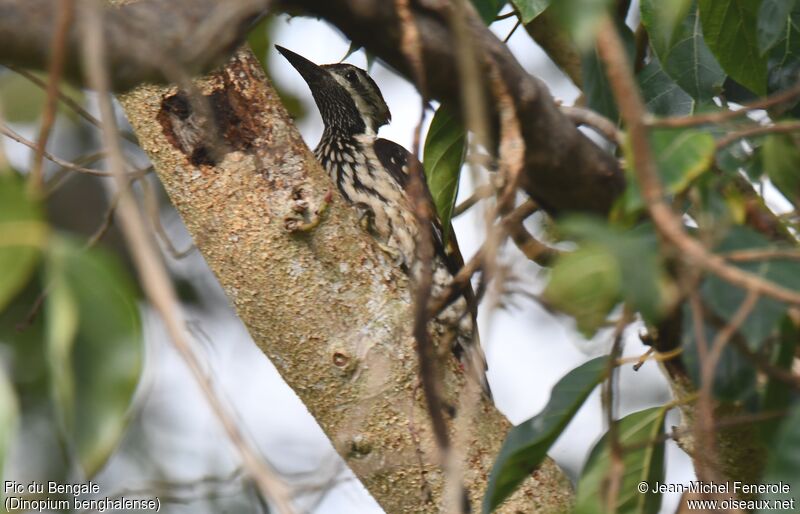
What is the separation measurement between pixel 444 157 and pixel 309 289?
1.30ft

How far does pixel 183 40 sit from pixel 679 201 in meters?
0.69

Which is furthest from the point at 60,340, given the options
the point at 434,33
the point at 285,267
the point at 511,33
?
the point at 511,33

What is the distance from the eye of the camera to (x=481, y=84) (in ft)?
4.04

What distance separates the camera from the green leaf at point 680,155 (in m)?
1.18

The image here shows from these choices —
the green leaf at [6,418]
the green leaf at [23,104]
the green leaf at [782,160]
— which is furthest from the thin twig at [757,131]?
the green leaf at [23,104]

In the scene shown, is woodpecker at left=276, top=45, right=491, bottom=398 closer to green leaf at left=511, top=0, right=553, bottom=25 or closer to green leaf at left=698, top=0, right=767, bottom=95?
green leaf at left=511, top=0, right=553, bottom=25

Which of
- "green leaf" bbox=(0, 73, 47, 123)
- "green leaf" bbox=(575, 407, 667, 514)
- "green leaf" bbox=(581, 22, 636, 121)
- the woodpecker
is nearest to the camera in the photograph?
"green leaf" bbox=(575, 407, 667, 514)

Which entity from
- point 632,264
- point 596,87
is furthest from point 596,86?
point 632,264

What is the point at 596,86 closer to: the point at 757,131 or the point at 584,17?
the point at 757,131

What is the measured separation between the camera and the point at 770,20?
161 cm

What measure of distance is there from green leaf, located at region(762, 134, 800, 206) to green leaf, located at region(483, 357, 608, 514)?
0.39 meters

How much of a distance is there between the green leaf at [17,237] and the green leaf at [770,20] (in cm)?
124

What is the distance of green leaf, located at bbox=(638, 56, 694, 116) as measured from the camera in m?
2.14

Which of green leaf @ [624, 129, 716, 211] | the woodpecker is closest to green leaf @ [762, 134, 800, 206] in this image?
green leaf @ [624, 129, 716, 211]
